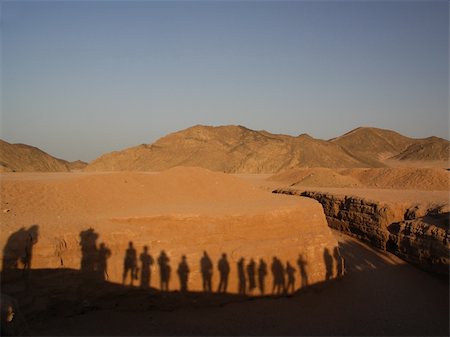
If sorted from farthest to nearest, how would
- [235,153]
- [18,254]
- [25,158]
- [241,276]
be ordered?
[235,153] → [25,158] → [241,276] → [18,254]

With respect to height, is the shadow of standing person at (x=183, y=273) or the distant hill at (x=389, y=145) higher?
the distant hill at (x=389, y=145)

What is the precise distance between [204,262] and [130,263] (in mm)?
1556

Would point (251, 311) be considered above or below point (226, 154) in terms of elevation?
below

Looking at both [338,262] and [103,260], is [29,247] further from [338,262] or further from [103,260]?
[338,262]

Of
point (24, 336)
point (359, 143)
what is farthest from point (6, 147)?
point (359, 143)

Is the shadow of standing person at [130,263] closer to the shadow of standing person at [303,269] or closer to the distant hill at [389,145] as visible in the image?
the shadow of standing person at [303,269]

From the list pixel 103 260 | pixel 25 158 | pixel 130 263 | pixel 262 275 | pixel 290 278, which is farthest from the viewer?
pixel 25 158

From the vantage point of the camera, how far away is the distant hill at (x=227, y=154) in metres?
46.8

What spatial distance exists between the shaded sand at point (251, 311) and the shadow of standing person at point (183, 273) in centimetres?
19

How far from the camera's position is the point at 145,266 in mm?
7730

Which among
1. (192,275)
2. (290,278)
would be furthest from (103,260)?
(290,278)

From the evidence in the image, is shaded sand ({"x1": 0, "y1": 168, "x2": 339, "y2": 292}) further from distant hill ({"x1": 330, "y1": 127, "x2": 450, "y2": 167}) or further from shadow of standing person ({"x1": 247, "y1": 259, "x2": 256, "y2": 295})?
distant hill ({"x1": 330, "y1": 127, "x2": 450, "y2": 167})

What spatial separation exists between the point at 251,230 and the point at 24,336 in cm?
536

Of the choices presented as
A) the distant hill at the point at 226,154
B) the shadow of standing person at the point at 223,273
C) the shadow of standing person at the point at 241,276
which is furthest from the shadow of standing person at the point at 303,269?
the distant hill at the point at 226,154
